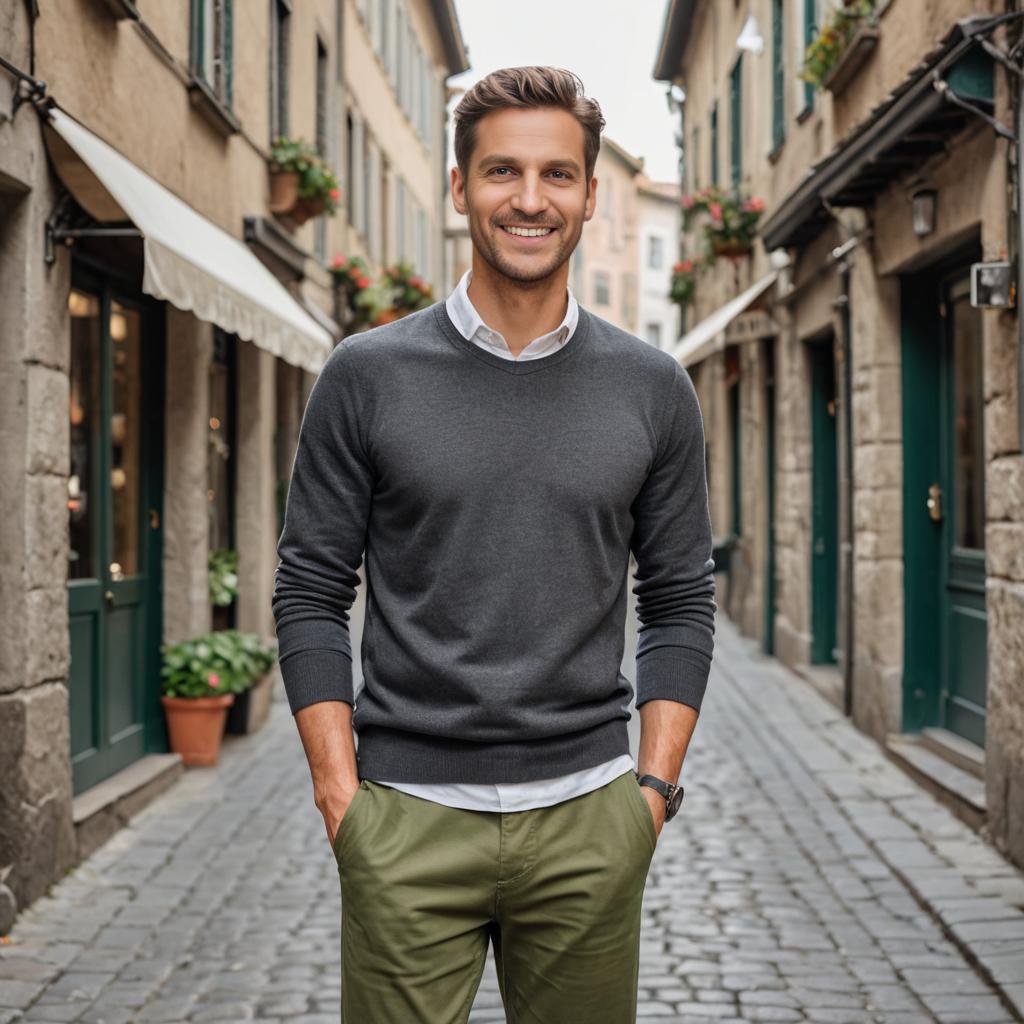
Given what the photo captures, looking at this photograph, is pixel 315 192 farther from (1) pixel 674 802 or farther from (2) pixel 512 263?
(1) pixel 674 802

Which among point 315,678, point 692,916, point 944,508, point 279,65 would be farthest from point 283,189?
point 315,678

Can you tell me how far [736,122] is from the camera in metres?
17.2

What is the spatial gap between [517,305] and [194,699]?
6.58 m

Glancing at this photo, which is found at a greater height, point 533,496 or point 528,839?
point 533,496

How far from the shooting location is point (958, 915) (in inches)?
218

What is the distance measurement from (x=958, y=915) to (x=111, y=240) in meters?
4.70

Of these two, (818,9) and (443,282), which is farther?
(443,282)

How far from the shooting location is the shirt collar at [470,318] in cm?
237

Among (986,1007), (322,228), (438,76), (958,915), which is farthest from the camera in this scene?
(438,76)

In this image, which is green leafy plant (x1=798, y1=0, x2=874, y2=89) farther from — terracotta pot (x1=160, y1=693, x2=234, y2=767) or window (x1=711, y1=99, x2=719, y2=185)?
window (x1=711, y1=99, x2=719, y2=185)

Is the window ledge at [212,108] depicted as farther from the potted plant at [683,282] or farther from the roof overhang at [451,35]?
the roof overhang at [451,35]

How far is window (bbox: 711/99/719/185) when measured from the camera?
63.6 feet

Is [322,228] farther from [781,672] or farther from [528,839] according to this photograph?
[528,839]

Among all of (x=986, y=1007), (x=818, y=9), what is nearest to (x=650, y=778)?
(x=986, y=1007)
